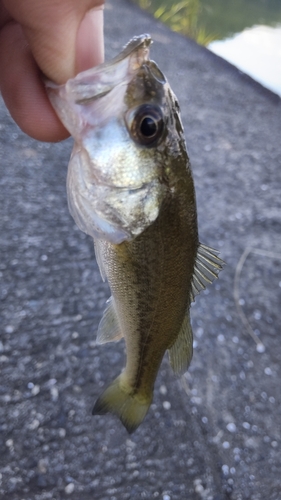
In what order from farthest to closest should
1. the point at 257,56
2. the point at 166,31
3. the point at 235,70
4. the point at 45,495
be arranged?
the point at 257,56, the point at 166,31, the point at 235,70, the point at 45,495

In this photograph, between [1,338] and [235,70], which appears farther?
[235,70]

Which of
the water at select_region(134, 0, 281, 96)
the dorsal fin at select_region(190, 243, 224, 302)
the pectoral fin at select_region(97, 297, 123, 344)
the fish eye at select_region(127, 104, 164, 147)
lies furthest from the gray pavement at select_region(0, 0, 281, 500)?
the water at select_region(134, 0, 281, 96)

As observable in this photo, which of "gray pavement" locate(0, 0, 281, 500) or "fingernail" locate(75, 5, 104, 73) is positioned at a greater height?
"fingernail" locate(75, 5, 104, 73)

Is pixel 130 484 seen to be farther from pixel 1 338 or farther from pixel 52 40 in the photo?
pixel 52 40

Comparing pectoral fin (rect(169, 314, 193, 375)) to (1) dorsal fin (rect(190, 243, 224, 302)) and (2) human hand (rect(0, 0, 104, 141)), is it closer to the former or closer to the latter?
(1) dorsal fin (rect(190, 243, 224, 302))

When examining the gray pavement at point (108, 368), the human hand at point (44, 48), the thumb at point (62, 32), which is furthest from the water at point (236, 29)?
the thumb at point (62, 32)

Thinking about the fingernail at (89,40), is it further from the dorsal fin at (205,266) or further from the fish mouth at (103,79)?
the dorsal fin at (205,266)

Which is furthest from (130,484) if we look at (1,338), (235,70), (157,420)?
(235,70)

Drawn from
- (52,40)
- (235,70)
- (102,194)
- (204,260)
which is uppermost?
(52,40)
